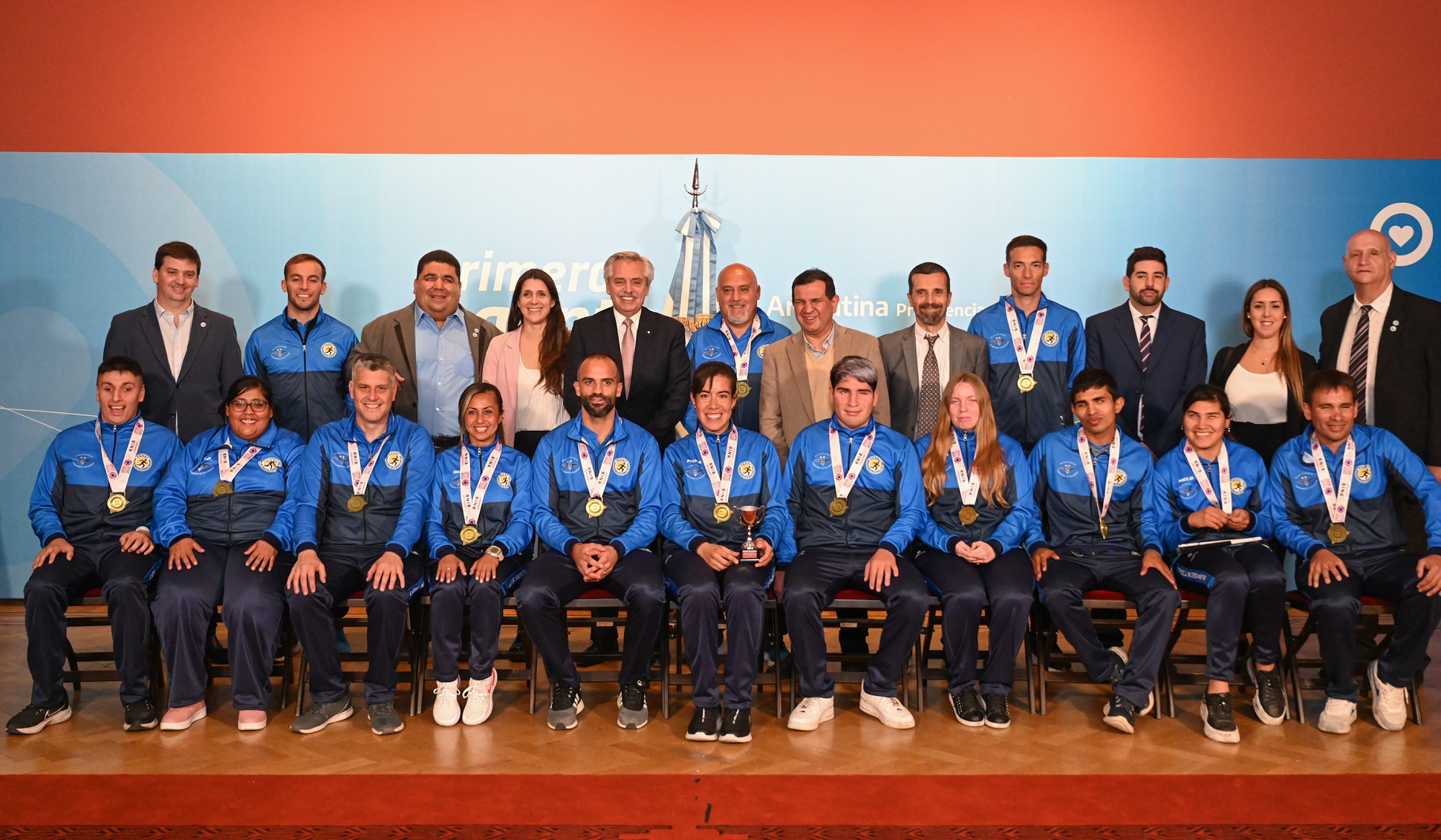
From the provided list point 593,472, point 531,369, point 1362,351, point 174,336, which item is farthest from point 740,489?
point 1362,351

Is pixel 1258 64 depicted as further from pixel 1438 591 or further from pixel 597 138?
pixel 597 138

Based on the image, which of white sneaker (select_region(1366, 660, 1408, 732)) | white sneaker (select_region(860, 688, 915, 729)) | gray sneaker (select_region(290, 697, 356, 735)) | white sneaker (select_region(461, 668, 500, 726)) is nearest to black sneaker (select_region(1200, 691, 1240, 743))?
white sneaker (select_region(1366, 660, 1408, 732))

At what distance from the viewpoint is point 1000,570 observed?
400cm

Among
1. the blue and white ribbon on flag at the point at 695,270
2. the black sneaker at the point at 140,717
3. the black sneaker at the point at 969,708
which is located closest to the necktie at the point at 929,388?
the black sneaker at the point at 969,708

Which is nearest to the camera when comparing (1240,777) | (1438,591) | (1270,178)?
(1240,777)

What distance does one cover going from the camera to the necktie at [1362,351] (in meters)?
4.82

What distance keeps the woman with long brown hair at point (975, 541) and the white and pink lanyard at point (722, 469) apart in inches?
31.1

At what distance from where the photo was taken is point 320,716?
3836 mm

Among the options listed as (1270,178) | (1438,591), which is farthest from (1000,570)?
(1270,178)

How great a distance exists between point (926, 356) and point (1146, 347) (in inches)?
39.1

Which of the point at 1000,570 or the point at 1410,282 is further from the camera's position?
the point at 1410,282

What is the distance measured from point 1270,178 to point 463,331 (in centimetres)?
428

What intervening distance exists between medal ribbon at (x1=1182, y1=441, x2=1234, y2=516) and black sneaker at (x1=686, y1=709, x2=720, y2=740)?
2.17 metres

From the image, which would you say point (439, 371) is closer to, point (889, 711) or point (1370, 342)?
point (889, 711)
